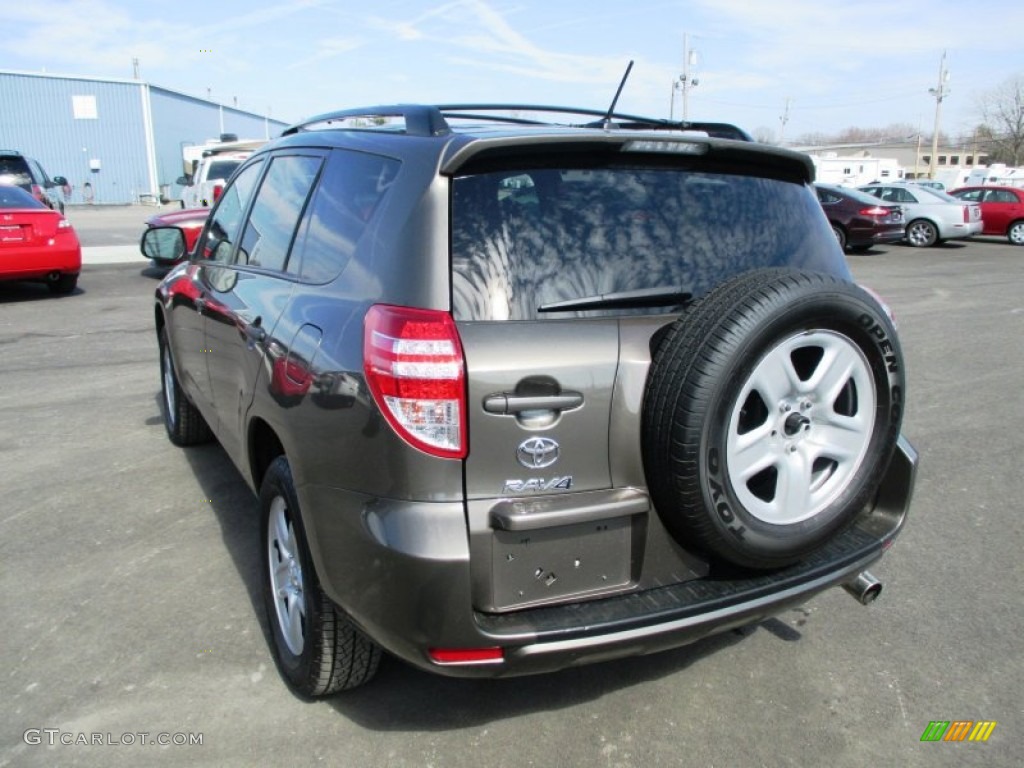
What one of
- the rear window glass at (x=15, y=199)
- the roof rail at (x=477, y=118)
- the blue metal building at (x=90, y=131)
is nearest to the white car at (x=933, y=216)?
the rear window glass at (x=15, y=199)

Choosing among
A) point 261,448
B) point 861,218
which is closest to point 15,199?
point 261,448

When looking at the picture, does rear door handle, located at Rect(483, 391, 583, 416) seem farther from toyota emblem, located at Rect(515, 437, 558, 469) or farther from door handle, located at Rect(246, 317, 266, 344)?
door handle, located at Rect(246, 317, 266, 344)

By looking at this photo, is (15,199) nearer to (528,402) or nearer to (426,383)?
(426,383)

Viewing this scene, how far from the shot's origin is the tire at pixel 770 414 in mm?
2164

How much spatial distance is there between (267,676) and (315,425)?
1043 mm

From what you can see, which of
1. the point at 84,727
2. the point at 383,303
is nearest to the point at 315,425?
the point at 383,303

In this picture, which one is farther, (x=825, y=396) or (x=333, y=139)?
(x=333, y=139)

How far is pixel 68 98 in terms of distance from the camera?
42125 millimetres

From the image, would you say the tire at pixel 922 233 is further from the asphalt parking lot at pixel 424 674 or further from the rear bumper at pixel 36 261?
the rear bumper at pixel 36 261

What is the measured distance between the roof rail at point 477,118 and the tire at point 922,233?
19299 millimetres

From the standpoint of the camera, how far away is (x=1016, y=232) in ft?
70.0

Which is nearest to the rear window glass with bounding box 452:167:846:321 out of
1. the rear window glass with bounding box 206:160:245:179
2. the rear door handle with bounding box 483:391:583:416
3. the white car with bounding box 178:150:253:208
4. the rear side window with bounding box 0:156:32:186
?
the rear door handle with bounding box 483:391:583:416

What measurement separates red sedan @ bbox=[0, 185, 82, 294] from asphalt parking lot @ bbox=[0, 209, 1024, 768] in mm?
6139

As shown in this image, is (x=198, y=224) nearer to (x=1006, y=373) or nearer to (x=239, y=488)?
(x=239, y=488)
